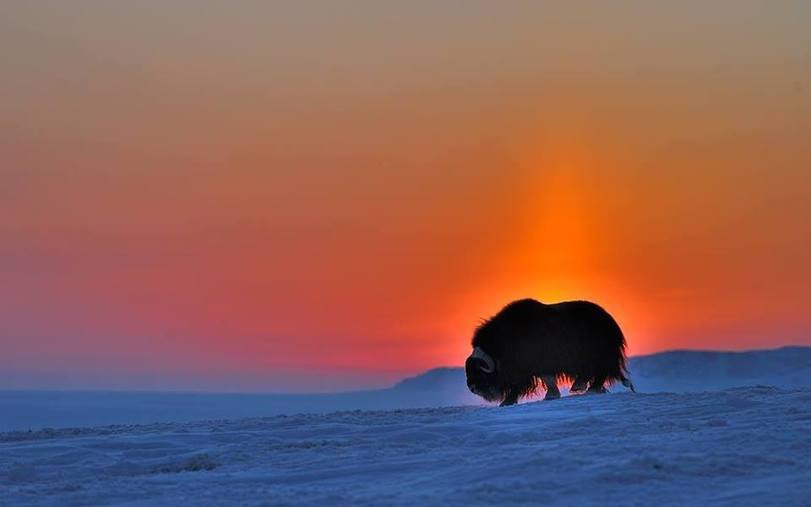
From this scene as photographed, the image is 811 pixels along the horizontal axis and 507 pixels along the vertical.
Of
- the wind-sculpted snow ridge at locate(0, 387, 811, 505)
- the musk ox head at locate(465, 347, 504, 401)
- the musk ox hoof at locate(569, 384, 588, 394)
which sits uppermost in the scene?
the musk ox head at locate(465, 347, 504, 401)

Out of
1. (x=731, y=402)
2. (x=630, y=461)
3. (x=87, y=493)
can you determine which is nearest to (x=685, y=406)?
(x=731, y=402)

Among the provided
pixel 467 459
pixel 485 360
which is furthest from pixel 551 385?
pixel 467 459

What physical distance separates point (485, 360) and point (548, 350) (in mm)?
1095

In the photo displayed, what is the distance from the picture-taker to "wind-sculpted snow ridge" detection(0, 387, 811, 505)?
6695 mm

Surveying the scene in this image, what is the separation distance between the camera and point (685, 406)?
1145cm

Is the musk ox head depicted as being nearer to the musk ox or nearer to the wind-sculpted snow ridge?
the musk ox

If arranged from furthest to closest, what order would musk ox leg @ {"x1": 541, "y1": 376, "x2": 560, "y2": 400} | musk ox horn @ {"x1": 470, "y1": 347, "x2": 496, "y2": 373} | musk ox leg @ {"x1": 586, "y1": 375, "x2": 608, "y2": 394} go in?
musk ox horn @ {"x1": 470, "y1": 347, "x2": 496, "y2": 373}, musk ox leg @ {"x1": 586, "y1": 375, "x2": 608, "y2": 394}, musk ox leg @ {"x1": 541, "y1": 376, "x2": 560, "y2": 400}

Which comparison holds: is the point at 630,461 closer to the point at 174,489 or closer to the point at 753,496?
the point at 753,496

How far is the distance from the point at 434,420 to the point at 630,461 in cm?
505

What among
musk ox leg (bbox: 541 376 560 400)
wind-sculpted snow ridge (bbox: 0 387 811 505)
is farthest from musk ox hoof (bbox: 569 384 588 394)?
wind-sculpted snow ridge (bbox: 0 387 811 505)

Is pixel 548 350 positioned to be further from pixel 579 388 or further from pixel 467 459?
pixel 467 459

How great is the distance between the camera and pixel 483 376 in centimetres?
1894

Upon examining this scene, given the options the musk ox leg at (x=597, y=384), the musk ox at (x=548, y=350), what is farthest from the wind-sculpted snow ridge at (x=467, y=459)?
the musk ox leg at (x=597, y=384)

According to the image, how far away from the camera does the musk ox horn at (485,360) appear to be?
1869 centimetres
